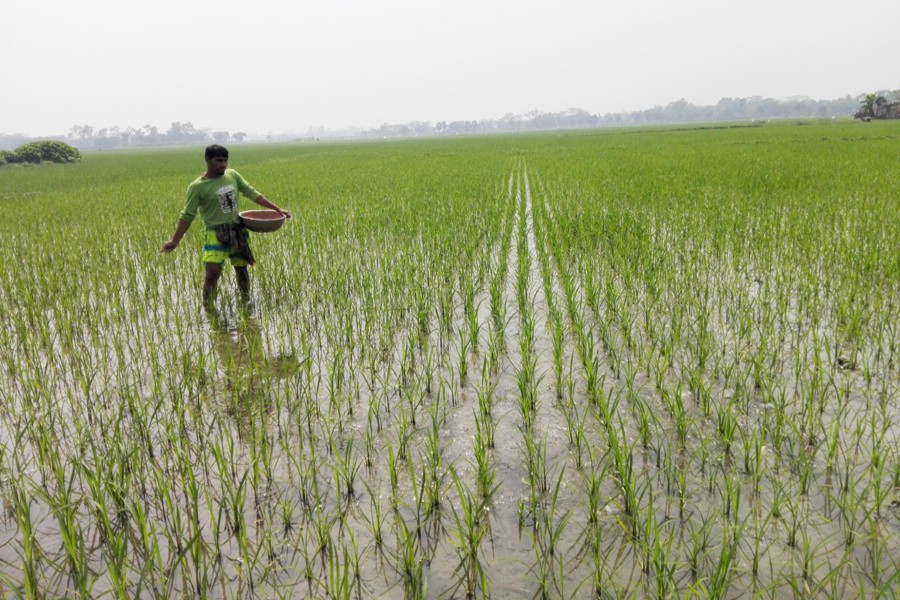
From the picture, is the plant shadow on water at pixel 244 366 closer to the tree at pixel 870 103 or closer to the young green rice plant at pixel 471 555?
the young green rice plant at pixel 471 555

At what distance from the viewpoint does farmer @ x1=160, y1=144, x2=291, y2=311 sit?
4199 millimetres

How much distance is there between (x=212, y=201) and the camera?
4262 mm

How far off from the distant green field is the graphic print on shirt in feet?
2.55

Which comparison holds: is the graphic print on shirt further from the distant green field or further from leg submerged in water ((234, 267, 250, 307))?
the distant green field

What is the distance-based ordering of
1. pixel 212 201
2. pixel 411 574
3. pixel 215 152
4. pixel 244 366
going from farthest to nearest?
pixel 212 201 → pixel 215 152 → pixel 244 366 → pixel 411 574

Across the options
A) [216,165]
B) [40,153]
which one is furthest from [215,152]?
[40,153]

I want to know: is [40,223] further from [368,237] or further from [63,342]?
Result: [63,342]

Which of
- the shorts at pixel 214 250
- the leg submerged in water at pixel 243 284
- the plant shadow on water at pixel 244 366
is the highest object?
the shorts at pixel 214 250

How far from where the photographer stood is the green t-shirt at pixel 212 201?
4.21 m

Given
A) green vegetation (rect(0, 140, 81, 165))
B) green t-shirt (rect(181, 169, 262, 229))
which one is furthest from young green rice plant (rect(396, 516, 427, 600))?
green vegetation (rect(0, 140, 81, 165))

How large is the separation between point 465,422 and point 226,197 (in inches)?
111

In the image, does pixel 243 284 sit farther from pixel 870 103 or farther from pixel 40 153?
pixel 870 103

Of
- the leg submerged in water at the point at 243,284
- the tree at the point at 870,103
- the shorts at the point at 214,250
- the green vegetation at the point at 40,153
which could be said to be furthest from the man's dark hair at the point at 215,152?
the tree at the point at 870,103

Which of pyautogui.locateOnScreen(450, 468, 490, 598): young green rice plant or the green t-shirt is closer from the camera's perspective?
pyautogui.locateOnScreen(450, 468, 490, 598): young green rice plant
